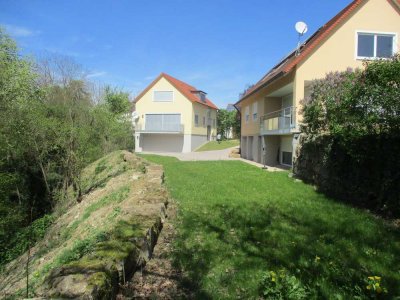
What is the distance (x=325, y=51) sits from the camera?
16.5m

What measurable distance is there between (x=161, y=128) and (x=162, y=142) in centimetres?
228

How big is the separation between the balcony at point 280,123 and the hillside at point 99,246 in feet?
25.5

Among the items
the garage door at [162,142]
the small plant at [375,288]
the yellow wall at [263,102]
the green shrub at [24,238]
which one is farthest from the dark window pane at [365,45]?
the garage door at [162,142]

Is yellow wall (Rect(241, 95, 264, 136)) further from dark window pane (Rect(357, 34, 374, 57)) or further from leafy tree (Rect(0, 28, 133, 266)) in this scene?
A: leafy tree (Rect(0, 28, 133, 266))

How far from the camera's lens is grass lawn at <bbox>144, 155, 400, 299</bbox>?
12.7ft

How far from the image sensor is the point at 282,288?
11.9 ft

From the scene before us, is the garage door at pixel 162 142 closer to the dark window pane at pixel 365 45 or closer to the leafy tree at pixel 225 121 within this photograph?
the leafy tree at pixel 225 121

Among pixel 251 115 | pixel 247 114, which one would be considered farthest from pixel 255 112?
pixel 247 114

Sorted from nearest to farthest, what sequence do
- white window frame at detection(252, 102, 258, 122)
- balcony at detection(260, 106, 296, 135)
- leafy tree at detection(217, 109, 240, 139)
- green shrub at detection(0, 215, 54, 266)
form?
green shrub at detection(0, 215, 54, 266), balcony at detection(260, 106, 296, 135), white window frame at detection(252, 102, 258, 122), leafy tree at detection(217, 109, 240, 139)

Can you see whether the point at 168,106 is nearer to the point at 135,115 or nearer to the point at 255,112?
the point at 135,115

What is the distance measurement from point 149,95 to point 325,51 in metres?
28.3

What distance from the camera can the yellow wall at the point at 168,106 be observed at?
134 ft

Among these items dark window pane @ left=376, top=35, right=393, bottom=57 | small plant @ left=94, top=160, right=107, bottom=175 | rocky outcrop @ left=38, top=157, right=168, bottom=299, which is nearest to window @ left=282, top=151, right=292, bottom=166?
dark window pane @ left=376, top=35, right=393, bottom=57

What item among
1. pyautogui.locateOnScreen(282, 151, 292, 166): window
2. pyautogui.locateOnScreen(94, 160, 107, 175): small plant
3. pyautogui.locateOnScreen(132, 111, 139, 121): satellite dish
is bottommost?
pyautogui.locateOnScreen(94, 160, 107, 175): small plant
